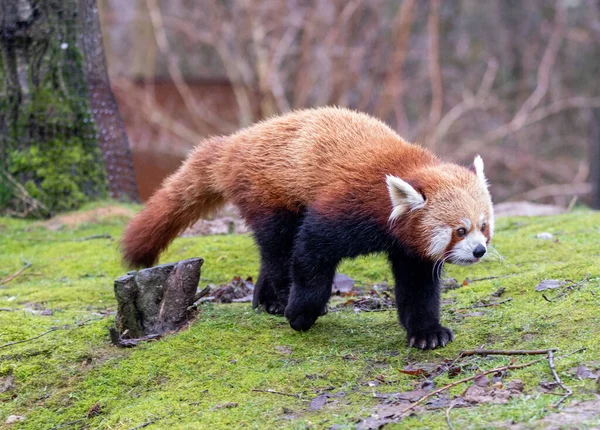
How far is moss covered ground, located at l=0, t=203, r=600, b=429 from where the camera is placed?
3607 mm

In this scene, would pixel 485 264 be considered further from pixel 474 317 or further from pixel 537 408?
pixel 537 408

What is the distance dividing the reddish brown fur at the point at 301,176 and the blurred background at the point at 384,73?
7.52 metres

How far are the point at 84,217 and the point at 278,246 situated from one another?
3925mm

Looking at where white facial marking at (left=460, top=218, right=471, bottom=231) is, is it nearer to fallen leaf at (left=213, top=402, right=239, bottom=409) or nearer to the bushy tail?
fallen leaf at (left=213, top=402, right=239, bottom=409)

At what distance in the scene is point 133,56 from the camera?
54.8 ft

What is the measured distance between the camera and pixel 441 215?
4.46 meters

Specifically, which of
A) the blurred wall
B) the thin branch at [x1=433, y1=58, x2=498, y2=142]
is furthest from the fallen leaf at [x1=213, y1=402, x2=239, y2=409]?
the thin branch at [x1=433, y1=58, x2=498, y2=142]

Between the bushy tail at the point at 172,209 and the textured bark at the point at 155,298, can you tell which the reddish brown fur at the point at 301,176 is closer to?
the bushy tail at the point at 172,209

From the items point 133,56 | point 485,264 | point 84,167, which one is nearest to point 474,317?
point 485,264

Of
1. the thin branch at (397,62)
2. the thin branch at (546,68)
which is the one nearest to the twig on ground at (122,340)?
the thin branch at (397,62)

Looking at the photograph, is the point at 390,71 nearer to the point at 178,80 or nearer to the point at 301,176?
the point at 178,80

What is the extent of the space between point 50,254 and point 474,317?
4371 mm

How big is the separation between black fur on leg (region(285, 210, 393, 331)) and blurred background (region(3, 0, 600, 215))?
8.70m

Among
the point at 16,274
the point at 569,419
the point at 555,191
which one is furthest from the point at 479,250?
the point at 555,191
